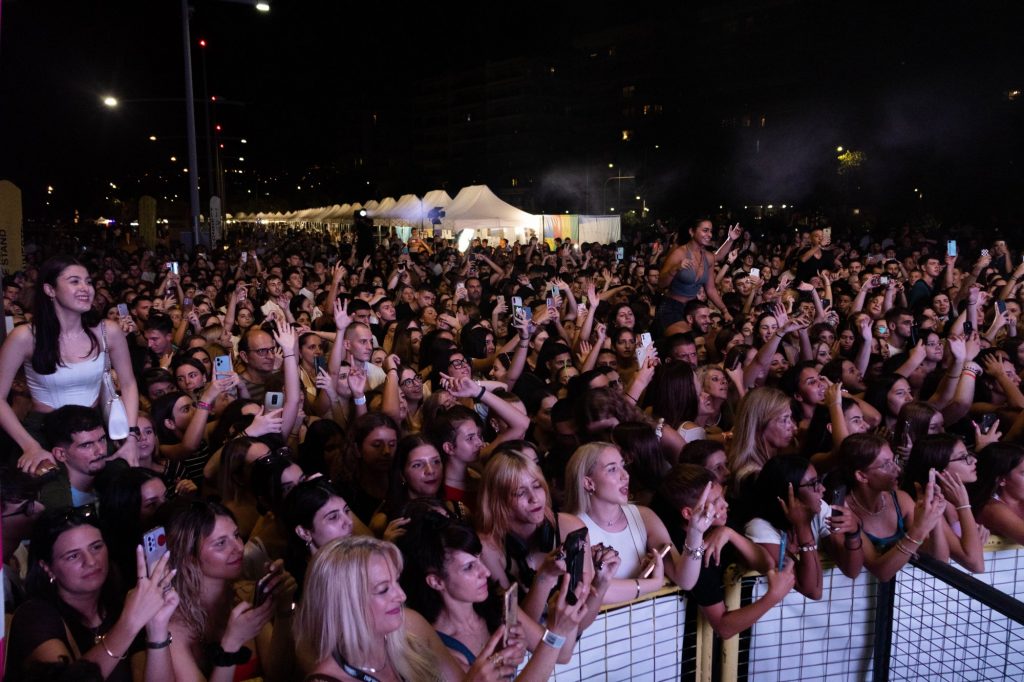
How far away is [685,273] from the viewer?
7773 millimetres

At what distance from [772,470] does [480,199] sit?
19192mm

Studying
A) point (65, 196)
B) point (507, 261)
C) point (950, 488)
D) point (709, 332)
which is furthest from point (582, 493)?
point (65, 196)

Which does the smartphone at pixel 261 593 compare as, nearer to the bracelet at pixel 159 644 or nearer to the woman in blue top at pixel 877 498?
the bracelet at pixel 159 644

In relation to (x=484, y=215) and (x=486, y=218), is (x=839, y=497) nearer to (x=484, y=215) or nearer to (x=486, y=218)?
(x=486, y=218)

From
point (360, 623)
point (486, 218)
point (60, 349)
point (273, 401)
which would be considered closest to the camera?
point (360, 623)

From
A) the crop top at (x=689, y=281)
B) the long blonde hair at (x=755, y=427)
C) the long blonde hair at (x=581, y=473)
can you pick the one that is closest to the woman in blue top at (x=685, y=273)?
the crop top at (x=689, y=281)

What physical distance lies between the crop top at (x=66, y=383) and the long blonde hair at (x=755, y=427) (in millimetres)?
A: 3345

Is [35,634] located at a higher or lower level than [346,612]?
lower

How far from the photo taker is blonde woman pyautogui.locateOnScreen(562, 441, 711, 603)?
3.23 m

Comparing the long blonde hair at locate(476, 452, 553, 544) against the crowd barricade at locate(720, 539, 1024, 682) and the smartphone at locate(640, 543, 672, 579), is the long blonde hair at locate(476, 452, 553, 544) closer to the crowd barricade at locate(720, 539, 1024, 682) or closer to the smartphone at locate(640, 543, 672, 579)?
the smartphone at locate(640, 543, 672, 579)

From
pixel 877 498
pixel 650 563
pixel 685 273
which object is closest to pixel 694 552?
pixel 650 563

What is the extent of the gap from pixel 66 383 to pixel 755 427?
358 cm

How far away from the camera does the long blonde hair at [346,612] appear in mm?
2346

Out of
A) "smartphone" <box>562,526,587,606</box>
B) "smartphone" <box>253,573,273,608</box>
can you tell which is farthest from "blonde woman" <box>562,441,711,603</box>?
"smartphone" <box>253,573,273,608</box>
